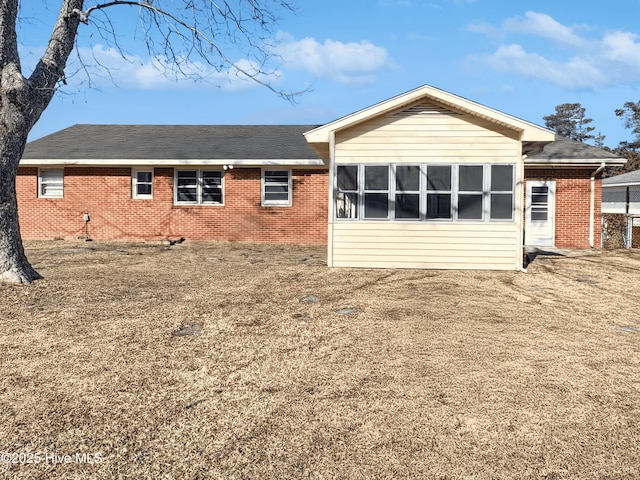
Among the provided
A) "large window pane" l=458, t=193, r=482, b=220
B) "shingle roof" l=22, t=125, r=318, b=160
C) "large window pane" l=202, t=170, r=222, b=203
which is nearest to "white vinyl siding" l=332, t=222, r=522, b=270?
"large window pane" l=458, t=193, r=482, b=220

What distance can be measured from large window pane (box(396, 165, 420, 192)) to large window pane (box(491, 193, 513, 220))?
1.79 m

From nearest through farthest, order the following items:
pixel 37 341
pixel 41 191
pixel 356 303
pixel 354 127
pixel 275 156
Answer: pixel 37 341 → pixel 356 303 → pixel 354 127 → pixel 275 156 → pixel 41 191

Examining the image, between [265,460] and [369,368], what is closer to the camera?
[265,460]

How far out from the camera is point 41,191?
1830cm

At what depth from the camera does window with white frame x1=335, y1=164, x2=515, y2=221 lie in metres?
11.4

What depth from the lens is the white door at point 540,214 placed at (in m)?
16.6

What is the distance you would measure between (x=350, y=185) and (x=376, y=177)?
0.64 metres

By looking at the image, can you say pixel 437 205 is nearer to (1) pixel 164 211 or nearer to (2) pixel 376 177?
(2) pixel 376 177

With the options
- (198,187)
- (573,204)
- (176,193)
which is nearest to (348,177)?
(198,187)

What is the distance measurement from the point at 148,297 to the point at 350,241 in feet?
16.9

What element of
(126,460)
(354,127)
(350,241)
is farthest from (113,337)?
(354,127)

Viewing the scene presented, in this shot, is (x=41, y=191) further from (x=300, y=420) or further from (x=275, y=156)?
(x=300, y=420)

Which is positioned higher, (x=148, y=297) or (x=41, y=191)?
(x=41, y=191)

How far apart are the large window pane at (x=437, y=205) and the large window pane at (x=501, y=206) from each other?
106 centimetres
